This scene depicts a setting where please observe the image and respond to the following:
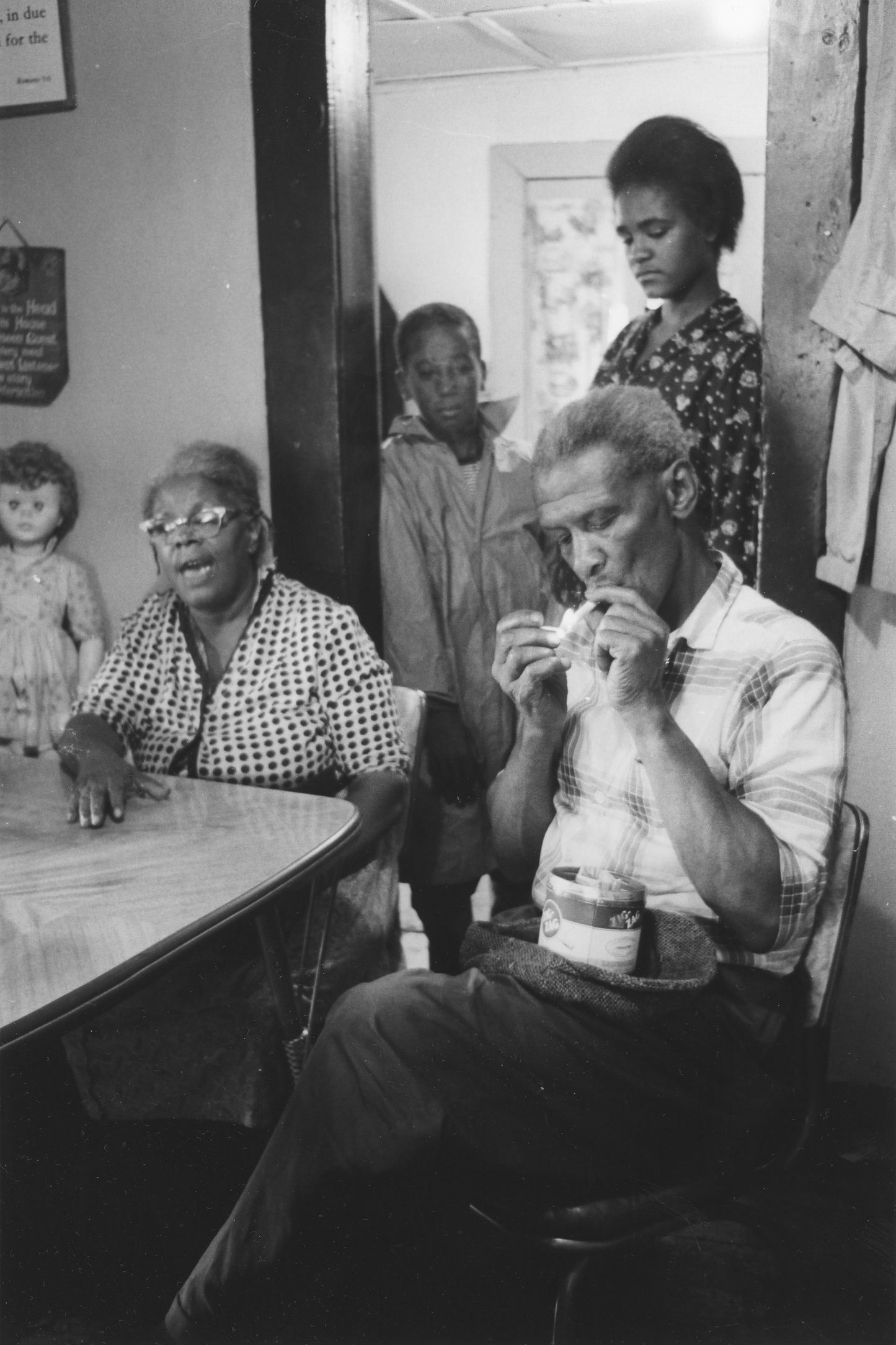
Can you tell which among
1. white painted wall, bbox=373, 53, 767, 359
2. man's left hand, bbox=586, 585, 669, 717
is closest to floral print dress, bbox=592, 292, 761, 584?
white painted wall, bbox=373, 53, 767, 359

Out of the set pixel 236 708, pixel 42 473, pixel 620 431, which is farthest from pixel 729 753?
pixel 42 473

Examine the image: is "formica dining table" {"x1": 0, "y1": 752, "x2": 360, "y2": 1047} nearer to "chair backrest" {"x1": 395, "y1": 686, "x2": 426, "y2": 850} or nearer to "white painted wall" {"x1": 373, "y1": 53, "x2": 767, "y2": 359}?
"chair backrest" {"x1": 395, "y1": 686, "x2": 426, "y2": 850}

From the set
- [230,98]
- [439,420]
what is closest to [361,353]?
[439,420]

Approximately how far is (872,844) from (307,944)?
1107 mm

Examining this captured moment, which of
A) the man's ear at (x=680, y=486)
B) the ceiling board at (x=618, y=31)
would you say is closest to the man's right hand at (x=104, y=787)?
the man's ear at (x=680, y=486)

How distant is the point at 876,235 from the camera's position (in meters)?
1.99

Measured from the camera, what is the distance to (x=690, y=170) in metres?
2.30

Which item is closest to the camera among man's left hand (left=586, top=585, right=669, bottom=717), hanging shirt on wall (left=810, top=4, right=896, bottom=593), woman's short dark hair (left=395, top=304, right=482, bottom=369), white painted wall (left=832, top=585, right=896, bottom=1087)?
man's left hand (left=586, top=585, right=669, bottom=717)

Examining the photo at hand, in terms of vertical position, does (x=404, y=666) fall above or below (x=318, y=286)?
below

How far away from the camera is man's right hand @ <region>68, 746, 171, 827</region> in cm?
186

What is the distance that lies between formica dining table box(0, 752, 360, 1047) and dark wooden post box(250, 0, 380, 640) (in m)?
0.74

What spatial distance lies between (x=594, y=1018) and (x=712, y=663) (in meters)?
0.52

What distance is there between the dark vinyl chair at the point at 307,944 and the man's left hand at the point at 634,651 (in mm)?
740

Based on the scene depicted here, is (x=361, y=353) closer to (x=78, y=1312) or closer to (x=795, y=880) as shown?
(x=795, y=880)
